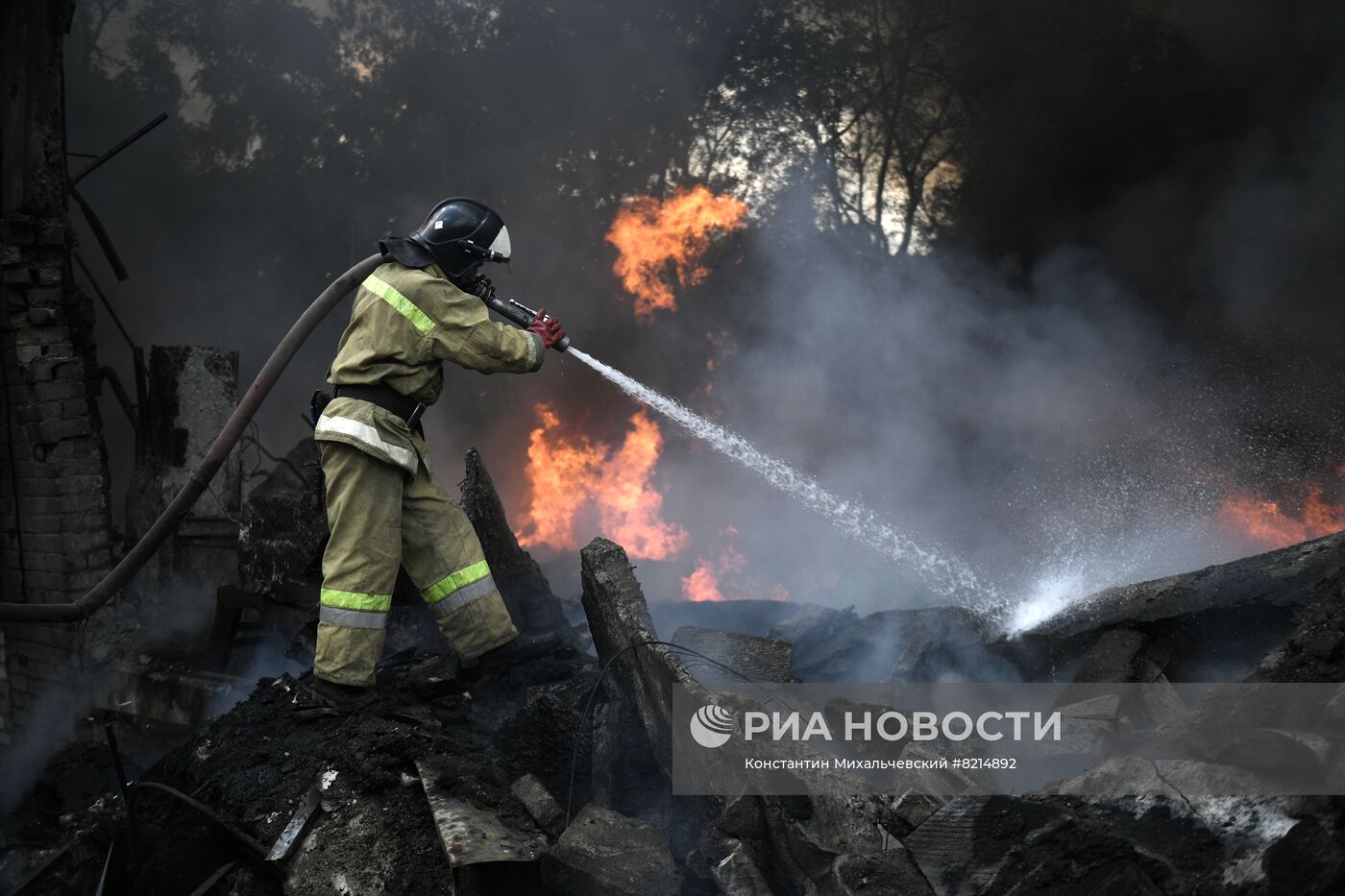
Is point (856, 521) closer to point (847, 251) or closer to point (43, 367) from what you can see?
point (847, 251)

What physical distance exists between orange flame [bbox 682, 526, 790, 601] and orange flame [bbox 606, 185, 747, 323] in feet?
9.49

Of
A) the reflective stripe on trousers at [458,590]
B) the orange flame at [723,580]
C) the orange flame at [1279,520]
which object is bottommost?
the reflective stripe on trousers at [458,590]

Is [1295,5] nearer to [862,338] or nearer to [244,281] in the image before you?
[862,338]

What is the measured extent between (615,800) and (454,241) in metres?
2.35

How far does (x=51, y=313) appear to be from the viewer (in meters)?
5.46

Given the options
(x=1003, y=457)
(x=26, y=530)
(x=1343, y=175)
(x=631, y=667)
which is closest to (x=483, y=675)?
(x=631, y=667)

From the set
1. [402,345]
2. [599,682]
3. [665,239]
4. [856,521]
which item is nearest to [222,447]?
[402,345]

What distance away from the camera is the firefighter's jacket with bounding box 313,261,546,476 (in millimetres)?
3840

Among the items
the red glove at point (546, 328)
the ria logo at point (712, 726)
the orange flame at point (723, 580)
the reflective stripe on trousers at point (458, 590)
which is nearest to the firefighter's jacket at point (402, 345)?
the red glove at point (546, 328)

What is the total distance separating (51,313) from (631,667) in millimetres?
4095

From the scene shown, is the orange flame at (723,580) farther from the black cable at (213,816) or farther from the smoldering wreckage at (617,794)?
the black cable at (213,816)

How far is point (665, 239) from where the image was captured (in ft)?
35.1

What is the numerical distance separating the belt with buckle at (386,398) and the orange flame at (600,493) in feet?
21.6

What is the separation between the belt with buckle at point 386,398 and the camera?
392 cm
